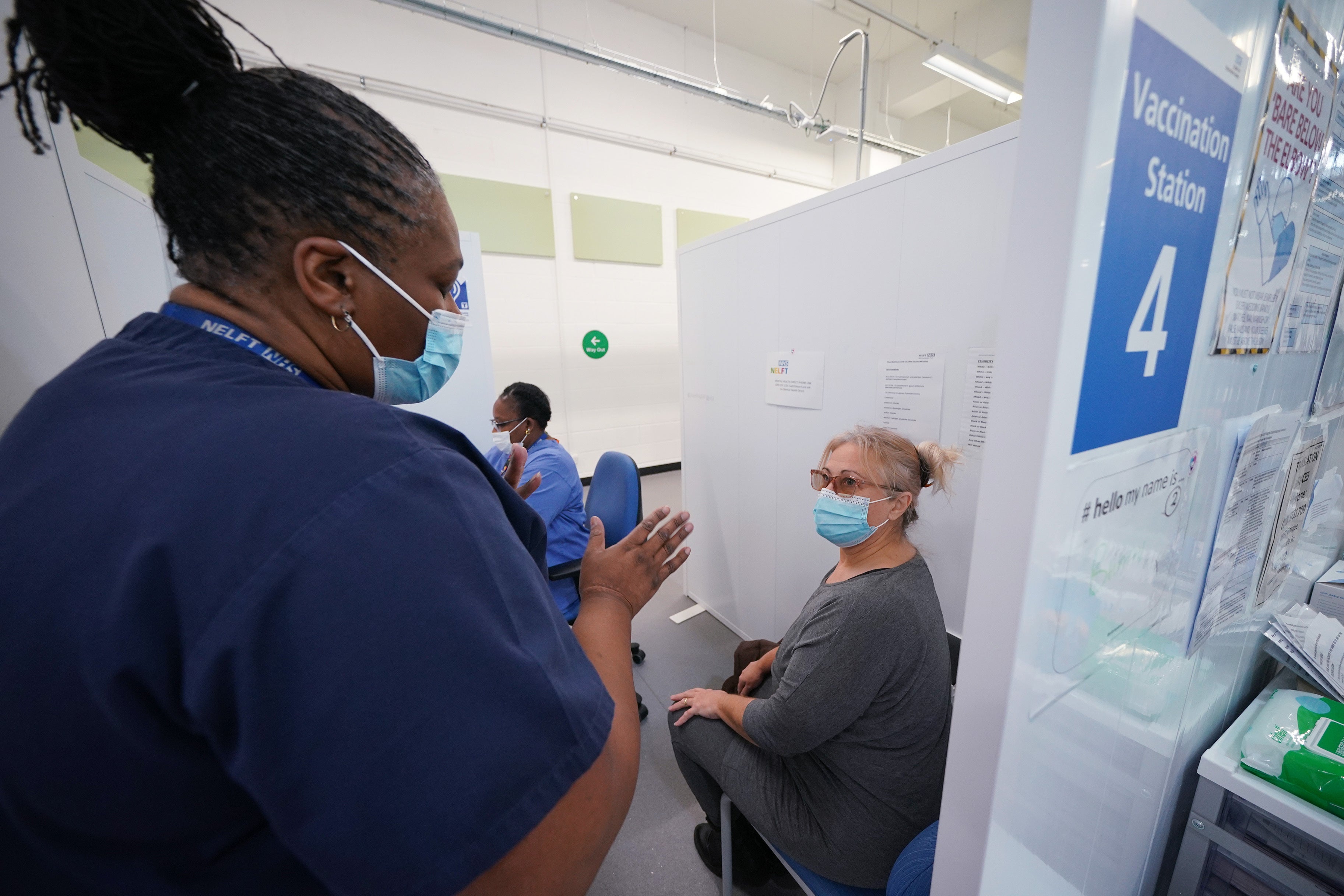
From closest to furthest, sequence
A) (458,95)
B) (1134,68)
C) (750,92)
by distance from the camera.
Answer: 1. (1134,68)
2. (458,95)
3. (750,92)

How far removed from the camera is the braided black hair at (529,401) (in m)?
2.13

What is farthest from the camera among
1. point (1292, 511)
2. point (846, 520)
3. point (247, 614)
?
point (846, 520)

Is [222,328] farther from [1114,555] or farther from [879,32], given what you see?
[879,32]

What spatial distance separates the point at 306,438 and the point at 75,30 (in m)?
0.50

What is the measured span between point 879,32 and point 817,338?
14.4ft

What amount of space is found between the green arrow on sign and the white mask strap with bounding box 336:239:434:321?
3.91 metres

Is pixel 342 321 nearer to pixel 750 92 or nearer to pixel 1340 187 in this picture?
pixel 1340 187

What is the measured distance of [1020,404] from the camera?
0.37m

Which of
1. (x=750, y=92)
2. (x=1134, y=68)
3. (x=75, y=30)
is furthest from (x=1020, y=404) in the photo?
(x=750, y=92)

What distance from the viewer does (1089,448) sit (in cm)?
40

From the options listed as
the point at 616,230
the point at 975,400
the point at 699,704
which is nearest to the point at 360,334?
the point at 699,704

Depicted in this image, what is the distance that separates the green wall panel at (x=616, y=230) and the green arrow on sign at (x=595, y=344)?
25.0 inches

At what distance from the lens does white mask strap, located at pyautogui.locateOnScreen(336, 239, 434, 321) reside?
A: 512 millimetres

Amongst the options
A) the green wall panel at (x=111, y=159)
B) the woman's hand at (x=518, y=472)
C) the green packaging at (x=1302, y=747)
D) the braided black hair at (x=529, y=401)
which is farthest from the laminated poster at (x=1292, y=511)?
the green wall panel at (x=111, y=159)
